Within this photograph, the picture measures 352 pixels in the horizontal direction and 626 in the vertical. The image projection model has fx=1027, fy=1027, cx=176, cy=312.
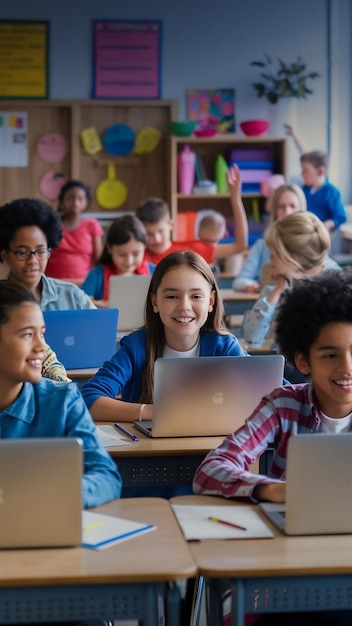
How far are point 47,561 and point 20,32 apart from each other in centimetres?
625

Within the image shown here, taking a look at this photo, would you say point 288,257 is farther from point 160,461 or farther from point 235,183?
point 235,183

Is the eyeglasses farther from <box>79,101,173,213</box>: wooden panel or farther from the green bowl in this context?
<box>79,101,173,213</box>: wooden panel

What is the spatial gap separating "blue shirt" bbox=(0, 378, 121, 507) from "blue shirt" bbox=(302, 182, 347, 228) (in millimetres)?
5162

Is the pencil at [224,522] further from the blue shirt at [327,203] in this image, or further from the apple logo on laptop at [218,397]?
the blue shirt at [327,203]

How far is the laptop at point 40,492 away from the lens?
1.61 meters

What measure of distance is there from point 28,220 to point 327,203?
3.65 metres

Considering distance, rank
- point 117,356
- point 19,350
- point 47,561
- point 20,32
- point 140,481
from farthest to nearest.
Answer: point 20,32, point 117,356, point 140,481, point 19,350, point 47,561

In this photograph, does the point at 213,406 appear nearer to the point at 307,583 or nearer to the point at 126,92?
the point at 307,583

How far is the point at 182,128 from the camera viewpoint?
734cm

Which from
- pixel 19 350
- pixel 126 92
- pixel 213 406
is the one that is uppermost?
pixel 126 92

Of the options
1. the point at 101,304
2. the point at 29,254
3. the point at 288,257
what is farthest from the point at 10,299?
the point at 101,304

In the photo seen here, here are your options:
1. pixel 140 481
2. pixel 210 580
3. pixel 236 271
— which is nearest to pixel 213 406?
pixel 140 481

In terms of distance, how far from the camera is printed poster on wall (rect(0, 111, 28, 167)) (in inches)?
292

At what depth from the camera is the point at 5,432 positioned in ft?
6.61
